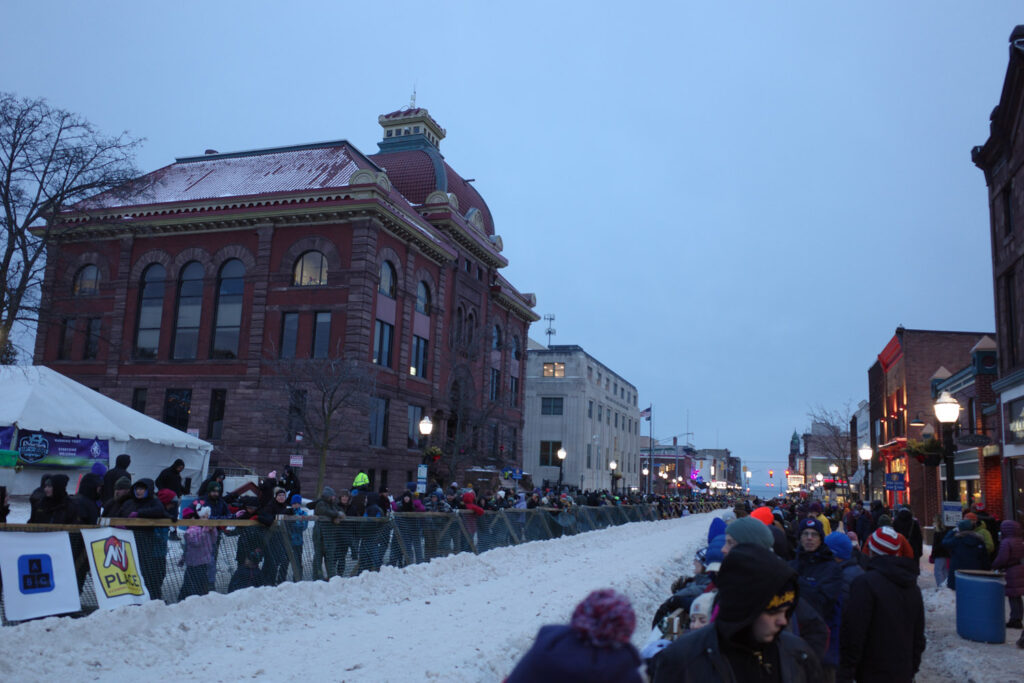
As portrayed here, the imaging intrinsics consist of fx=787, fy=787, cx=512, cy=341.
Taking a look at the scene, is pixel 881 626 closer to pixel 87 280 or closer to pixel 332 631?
pixel 332 631

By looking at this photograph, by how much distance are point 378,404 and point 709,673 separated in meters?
36.1

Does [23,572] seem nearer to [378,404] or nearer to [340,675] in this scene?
[340,675]

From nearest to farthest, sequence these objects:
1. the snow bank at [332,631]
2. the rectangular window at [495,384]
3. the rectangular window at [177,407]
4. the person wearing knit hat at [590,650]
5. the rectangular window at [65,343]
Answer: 1. the person wearing knit hat at [590,650]
2. the snow bank at [332,631]
3. the rectangular window at [177,407]
4. the rectangular window at [65,343]
5. the rectangular window at [495,384]

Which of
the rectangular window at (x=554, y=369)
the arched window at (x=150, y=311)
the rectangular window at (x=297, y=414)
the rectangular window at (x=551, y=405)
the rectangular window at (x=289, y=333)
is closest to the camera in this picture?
the rectangular window at (x=297, y=414)

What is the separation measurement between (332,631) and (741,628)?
854 centimetres

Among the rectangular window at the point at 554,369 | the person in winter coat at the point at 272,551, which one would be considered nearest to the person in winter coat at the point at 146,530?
the person in winter coat at the point at 272,551

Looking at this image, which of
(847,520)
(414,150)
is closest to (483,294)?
(414,150)

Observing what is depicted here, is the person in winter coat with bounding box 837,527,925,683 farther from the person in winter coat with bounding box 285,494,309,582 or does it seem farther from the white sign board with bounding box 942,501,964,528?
the white sign board with bounding box 942,501,964,528

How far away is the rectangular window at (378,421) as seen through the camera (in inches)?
Answer: 1503

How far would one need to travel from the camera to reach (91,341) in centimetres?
4259

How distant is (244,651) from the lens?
935 centimetres

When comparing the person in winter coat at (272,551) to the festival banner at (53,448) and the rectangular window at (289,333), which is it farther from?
the rectangular window at (289,333)

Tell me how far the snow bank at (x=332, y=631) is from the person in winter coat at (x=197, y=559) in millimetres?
431

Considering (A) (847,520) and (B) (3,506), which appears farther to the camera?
(A) (847,520)
